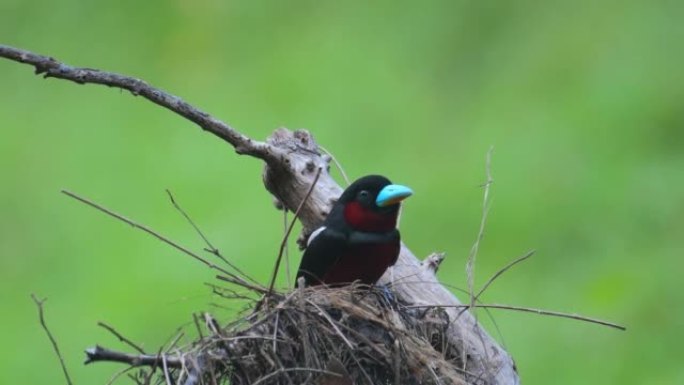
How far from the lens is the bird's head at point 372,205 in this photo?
3830mm

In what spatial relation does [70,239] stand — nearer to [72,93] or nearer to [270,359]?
[72,93]

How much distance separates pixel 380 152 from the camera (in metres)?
7.71

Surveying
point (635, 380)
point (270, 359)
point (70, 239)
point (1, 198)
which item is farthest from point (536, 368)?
point (270, 359)

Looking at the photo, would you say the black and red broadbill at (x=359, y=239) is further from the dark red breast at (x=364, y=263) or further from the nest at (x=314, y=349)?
the nest at (x=314, y=349)

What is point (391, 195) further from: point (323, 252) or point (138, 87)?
point (138, 87)

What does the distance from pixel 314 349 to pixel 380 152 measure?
451 centimetres

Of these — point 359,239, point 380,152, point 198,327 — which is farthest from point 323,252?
point 380,152

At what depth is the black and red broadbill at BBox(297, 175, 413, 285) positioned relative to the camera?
380 cm

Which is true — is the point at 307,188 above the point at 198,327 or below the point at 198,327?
above

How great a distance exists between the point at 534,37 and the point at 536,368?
8.11 feet

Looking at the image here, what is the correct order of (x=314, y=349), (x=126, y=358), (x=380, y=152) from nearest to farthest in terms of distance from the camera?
(x=126, y=358), (x=314, y=349), (x=380, y=152)

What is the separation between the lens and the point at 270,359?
10.4 ft

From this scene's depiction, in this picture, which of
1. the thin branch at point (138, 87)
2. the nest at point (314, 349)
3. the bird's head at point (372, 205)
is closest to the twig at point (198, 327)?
the nest at point (314, 349)

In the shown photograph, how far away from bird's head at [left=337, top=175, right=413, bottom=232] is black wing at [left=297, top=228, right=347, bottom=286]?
0.18 ft
